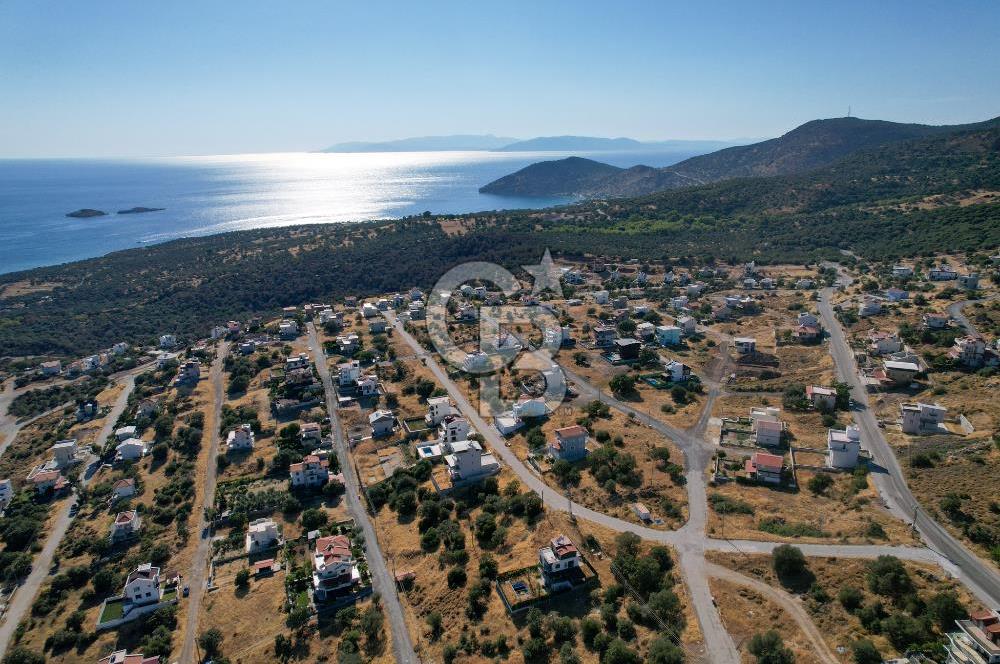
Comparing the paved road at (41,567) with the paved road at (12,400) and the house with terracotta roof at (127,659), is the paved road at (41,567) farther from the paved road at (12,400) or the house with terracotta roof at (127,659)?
the paved road at (12,400)

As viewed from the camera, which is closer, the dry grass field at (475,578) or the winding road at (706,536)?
the winding road at (706,536)

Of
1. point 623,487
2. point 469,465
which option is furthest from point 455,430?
point 623,487

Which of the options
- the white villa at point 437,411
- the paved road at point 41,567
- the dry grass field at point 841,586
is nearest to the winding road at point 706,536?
the dry grass field at point 841,586

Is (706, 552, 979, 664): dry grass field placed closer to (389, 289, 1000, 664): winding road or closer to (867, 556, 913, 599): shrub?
(867, 556, 913, 599): shrub

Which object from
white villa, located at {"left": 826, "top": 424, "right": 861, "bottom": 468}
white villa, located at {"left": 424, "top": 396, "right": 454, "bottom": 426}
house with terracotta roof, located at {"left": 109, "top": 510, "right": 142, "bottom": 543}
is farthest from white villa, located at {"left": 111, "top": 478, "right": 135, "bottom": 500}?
white villa, located at {"left": 826, "top": 424, "right": 861, "bottom": 468}

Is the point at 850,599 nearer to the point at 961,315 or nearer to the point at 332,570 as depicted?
the point at 332,570
